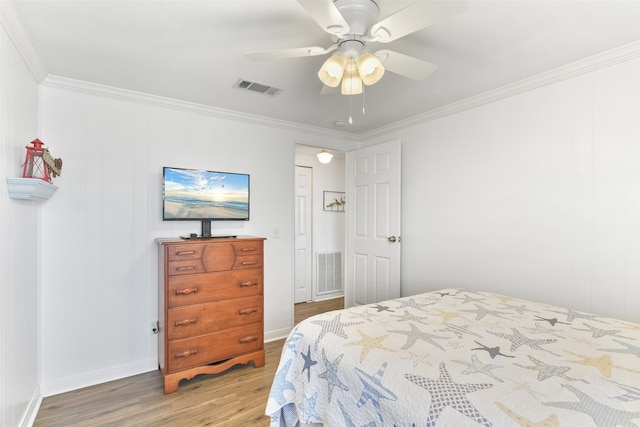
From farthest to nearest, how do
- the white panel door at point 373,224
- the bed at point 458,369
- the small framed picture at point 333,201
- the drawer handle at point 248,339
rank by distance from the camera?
the small framed picture at point 333,201
the white panel door at point 373,224
the drawer handle at point 248,339
the bed at point 458,369

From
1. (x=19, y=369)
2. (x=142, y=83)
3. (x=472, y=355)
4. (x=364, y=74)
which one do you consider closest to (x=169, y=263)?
(x=19, y=369)

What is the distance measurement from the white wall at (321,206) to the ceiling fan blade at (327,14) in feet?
11.4

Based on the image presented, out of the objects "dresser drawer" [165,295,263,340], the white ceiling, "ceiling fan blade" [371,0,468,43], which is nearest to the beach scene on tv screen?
the white ceiling

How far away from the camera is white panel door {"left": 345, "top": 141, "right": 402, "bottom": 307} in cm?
345

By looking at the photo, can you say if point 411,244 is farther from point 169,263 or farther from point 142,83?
point 142,83

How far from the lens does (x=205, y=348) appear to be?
8.34 ft

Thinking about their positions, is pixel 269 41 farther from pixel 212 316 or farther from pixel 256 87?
pixel 212 316

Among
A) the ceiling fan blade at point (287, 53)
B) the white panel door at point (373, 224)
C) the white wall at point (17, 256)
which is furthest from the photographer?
the white panel door at point (373, 224)

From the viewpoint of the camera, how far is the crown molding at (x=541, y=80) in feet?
6.53

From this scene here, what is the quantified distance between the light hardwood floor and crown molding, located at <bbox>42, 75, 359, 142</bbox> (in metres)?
2.34

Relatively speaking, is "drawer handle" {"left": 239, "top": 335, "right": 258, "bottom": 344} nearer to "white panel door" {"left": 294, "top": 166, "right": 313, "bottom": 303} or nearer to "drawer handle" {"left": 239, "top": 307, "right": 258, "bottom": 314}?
"drawer handle" {"left": 239, "top": 307, "right": 258, "bottom": 314}

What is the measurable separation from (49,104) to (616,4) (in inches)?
143

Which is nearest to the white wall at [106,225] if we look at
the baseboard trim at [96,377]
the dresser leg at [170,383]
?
the baseboard trim at [96,377]

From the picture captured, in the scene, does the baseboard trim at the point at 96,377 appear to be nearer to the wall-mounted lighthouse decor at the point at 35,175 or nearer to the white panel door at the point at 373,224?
the wall-mounted lighthouse decor at the point at 35,175
